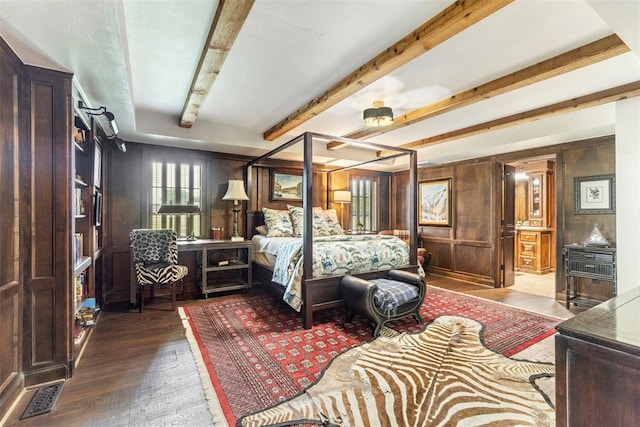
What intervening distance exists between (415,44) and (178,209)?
3.60 m

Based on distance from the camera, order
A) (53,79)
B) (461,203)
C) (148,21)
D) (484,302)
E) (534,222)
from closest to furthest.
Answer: (148,21)
(53,79)
(484,302)
(461,203)
(534,222)

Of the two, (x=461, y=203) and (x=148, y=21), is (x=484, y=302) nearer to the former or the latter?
(x=461, y=203)

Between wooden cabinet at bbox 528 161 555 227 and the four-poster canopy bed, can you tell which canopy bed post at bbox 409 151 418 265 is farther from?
wooden cabinet at bbox 528 161 555 227

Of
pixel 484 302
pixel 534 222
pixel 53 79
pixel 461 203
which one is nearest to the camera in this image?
pixel 53 79

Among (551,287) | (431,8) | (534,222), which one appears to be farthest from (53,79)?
(534,222)

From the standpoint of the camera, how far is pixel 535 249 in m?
6.26

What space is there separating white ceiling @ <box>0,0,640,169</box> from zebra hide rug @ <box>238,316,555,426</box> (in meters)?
2.26

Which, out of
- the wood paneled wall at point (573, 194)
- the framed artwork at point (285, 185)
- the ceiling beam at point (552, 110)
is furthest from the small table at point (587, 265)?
the framed artwork at point (285, 185)

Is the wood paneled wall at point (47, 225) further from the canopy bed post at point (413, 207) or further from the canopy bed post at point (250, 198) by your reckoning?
the canopy bed post at point (413, 207)

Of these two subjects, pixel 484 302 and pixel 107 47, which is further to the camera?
pixel 484 302

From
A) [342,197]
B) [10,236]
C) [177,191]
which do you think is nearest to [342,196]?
[342,197]

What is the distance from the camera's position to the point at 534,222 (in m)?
6.53

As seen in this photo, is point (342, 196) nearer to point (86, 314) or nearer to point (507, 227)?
point (507, 227)

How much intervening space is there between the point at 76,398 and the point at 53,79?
7.15 ft
